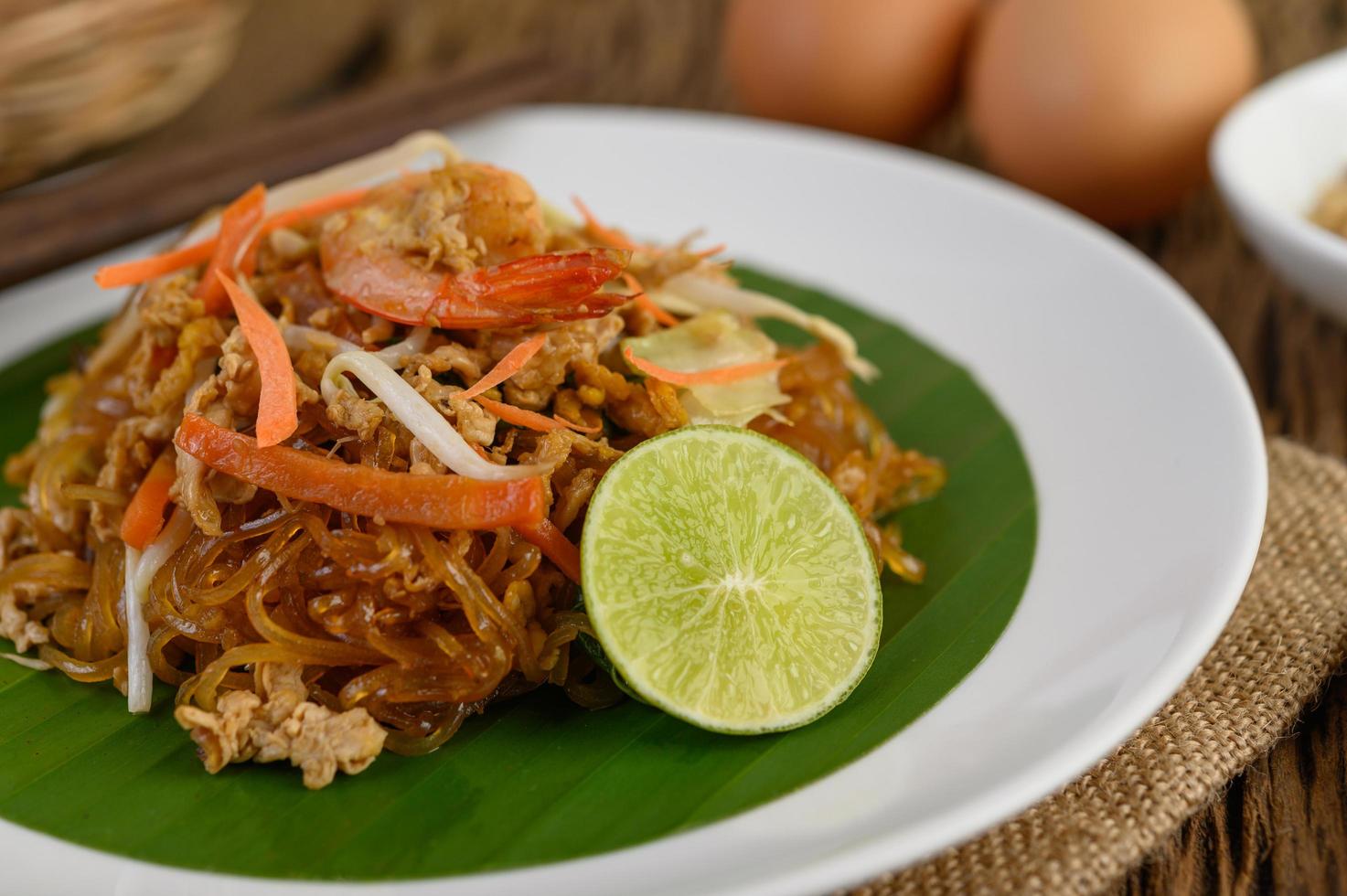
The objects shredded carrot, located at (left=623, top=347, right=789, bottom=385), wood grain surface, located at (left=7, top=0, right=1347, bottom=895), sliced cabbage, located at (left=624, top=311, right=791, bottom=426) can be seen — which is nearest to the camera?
wood grain surface, located at (left=7, top=0, right=1347, bottom=895)

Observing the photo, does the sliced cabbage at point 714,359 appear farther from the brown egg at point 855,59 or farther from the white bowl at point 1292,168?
the brown egg at point 855,59

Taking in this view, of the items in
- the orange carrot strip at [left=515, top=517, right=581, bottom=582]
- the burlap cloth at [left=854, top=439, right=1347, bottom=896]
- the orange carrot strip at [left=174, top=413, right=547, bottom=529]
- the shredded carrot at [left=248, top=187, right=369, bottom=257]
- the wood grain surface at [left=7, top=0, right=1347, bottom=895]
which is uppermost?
the shredded carrot at [left=248, top=187, right=369, bottom=257]

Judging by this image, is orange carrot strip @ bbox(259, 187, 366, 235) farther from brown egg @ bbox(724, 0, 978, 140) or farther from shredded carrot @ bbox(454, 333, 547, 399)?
brown egg @ bbox(724, 0, 978, 140)

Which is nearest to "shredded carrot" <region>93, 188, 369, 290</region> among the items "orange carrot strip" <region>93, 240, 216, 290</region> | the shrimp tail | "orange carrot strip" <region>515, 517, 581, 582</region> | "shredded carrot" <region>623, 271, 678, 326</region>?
"orange carrot strip" <region>93, 240, 216, 290</region>

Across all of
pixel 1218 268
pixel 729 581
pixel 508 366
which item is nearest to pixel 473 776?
pixel 729 581

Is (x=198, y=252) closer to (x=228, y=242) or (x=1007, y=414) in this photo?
(x=228, y=242)

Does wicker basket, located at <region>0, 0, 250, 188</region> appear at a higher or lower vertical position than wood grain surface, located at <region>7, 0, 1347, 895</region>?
higher
